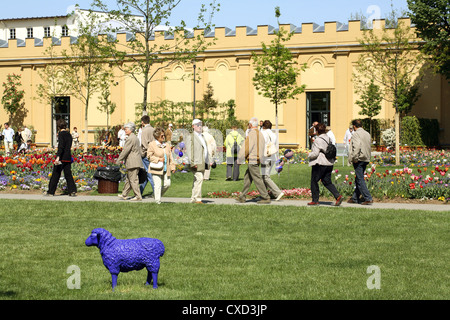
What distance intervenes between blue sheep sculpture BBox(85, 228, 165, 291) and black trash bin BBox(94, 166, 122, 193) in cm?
1242

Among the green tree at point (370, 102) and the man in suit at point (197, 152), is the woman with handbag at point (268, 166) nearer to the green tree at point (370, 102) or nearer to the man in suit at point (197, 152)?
the man in suit at point (197, 152)

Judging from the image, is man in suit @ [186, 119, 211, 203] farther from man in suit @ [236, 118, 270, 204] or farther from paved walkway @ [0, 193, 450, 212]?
man in suit @ [236, 118, 270, 204]

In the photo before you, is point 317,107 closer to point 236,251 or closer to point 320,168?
point 320,168

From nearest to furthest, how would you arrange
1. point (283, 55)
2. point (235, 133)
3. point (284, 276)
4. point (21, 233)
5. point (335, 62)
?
point (284, 276), point (21, 233), point (235, 133), point (283, 55), point (335, 62)

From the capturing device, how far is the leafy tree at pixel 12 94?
5122 cm

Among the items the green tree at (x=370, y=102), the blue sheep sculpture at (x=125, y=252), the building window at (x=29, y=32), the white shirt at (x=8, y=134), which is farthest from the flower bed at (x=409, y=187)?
the building window at (x=29, y=32)

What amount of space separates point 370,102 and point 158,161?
86.3 feet

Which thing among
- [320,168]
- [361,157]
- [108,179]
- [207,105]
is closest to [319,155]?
[320,168]

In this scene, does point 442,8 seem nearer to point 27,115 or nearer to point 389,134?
point 389,134

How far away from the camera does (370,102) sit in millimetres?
40562

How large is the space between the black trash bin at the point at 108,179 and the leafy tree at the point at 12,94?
3361 cm

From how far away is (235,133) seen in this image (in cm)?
2488

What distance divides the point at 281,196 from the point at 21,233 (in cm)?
755
